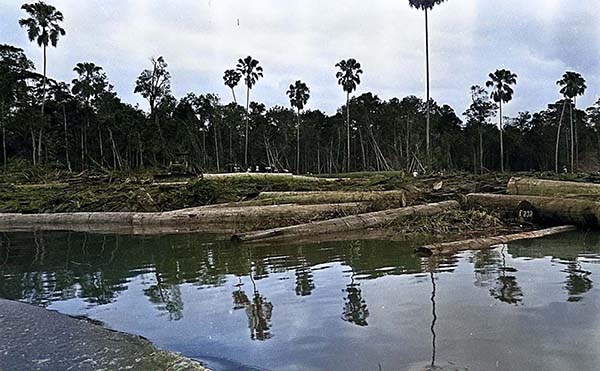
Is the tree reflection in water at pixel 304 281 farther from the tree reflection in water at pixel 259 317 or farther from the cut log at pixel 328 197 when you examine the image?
the cut log at pixel 328 197

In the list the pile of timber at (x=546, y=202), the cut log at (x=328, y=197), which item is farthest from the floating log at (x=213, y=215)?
the pile of timber at (x=546, y=202)

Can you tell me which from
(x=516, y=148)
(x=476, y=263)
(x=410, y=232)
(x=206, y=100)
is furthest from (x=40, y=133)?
(x=516, y=148)

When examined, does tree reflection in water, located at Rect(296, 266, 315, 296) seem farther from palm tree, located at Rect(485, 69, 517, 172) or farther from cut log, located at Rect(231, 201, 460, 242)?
palm tree, located at Rect(485, 69, 517, 172)

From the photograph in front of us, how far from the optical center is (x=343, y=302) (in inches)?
230

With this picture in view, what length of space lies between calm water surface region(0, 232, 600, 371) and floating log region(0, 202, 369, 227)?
155 inches

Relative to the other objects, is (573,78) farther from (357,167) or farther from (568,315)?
(568,315)

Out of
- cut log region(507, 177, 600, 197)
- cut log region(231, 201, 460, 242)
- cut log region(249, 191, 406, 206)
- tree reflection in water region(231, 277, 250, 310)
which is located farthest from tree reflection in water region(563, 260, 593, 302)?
cut log region(249, 191, 406, 206)

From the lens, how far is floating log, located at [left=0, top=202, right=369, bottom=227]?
1450 cm

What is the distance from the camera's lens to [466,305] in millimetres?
5496

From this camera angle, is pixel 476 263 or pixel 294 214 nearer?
→ pixel 476 263

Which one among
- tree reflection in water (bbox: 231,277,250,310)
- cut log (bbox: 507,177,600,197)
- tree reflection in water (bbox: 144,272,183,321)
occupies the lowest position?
tree reflection in water (bbox: 144,272,183,321)

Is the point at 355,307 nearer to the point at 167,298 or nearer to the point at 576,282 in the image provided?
the point at 167,298

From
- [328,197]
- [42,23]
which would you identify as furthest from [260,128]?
[328,197]

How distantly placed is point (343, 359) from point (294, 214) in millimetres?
10436
